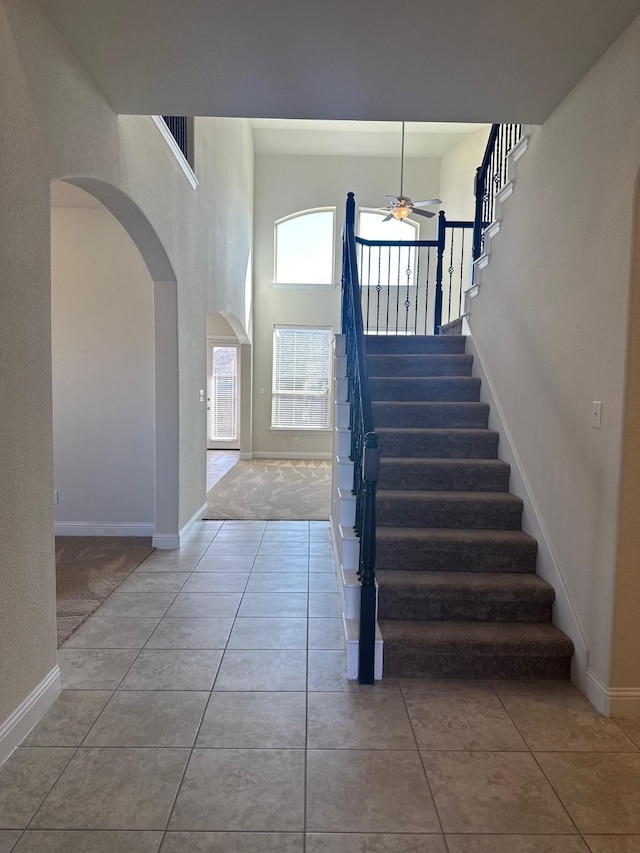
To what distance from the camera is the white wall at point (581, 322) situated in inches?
84.5

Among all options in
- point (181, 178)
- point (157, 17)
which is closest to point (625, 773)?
point (157, 17)

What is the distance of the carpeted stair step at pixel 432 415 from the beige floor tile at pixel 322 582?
1.12m

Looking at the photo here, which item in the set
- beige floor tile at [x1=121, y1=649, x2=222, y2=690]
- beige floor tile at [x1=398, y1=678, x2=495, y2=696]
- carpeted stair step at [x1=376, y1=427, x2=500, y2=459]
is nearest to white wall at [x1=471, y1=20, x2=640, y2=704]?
carpeted stair step at [x1=376, y1=427, x2=500, y2=459]

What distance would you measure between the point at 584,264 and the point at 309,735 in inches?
91.5

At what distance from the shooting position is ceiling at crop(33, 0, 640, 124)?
198 cm

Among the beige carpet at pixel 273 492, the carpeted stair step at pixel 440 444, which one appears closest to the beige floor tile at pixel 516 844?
the carpeted stair step at pixel 440 444

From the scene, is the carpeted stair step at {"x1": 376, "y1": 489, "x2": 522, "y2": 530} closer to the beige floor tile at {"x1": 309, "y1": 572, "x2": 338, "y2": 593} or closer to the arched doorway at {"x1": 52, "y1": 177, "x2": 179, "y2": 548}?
the beige floor tile at {"x1": 309, "y1": 572, "x2": 338, "y2": 593}

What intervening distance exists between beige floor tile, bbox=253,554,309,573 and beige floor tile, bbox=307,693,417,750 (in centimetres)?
160

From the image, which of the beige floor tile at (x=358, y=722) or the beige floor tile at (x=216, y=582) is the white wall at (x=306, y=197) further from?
the beige floor tile at (x=358, y=722)

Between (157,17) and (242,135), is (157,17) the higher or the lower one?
the lower one

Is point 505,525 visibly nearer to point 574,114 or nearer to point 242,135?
point 574,114

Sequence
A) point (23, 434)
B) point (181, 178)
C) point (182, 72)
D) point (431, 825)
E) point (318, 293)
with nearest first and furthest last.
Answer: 1. point (431, 825)
2. point (23, 434)
3. point (182, 72)
4. point (181, 178)
5. point (318, 293)

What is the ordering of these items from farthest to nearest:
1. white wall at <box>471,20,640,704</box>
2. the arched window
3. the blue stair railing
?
the arched window → the blue stair railing → white wall at <box>471,20,640,704</box>

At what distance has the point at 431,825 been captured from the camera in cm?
164
